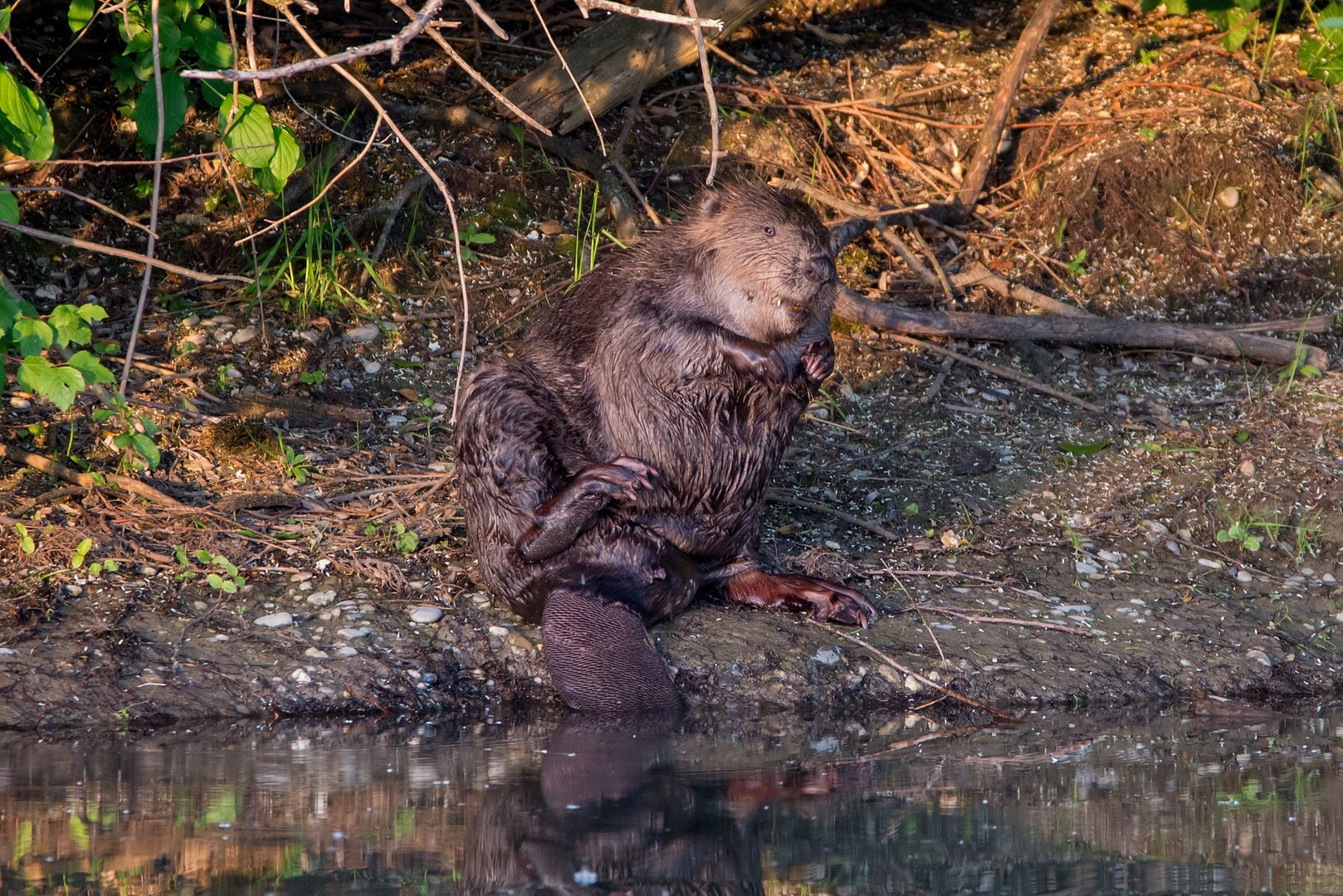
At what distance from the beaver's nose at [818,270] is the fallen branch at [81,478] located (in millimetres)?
1852

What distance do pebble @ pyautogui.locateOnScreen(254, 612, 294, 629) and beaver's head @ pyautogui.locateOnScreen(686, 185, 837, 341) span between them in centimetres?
129

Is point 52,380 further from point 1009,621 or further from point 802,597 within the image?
point 1009,621

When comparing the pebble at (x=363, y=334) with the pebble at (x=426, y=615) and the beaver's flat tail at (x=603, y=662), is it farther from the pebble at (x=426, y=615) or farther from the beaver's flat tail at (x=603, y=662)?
the beaver's flat tail at (x=603, y=662)

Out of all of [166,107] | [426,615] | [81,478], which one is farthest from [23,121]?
[426,615]

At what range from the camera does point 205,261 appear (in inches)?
192

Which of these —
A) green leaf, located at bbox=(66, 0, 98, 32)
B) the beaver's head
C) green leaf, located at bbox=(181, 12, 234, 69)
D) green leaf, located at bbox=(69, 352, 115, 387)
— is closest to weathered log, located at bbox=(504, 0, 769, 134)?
green leaf, located at bbox=(181, 12, 234, 69)

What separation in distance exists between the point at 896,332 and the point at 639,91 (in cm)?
139

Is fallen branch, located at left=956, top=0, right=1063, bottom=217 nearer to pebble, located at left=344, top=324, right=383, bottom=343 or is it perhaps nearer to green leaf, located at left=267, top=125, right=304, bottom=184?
pebble, located at left=344, top=324, right=383, bottom=343

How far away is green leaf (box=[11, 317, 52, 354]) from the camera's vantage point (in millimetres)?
2863

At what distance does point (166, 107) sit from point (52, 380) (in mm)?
942

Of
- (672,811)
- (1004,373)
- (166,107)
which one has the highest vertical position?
(166,107)

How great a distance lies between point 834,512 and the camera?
3906mm

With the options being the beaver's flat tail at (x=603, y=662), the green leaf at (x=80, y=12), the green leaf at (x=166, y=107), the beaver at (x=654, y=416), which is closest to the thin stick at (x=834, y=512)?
the beaver at (x=654, y=416)

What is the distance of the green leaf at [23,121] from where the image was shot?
3.02m
